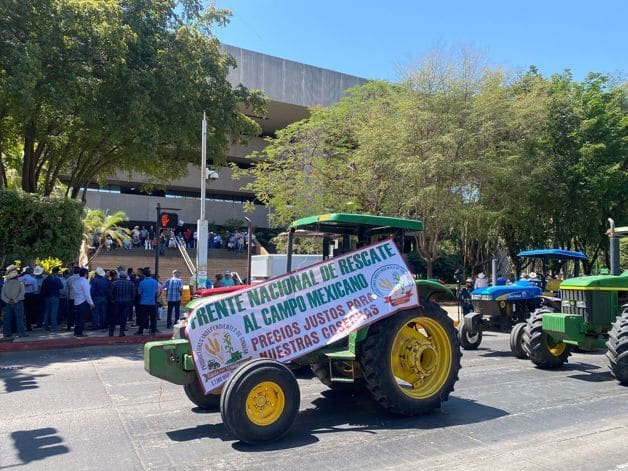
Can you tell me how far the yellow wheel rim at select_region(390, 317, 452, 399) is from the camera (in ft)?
21.9

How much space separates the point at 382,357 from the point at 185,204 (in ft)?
126

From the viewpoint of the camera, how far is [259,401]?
545 centimetres

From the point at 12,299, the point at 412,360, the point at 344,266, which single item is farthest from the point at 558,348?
the point at 12,299

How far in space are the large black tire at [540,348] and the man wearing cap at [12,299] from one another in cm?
1136

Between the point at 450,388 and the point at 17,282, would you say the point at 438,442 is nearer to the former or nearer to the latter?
the point at 450,388

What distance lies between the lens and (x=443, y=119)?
65.3ft

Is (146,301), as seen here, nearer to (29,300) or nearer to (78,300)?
(78,300)

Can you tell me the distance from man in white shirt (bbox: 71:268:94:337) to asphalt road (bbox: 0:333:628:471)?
14.8 feet

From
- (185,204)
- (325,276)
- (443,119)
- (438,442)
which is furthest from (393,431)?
(185,204)

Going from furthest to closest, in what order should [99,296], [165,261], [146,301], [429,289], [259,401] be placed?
1. [165,261]
2. [99,296]
3. [146,301]
4. [429,289]
5. [259,401]

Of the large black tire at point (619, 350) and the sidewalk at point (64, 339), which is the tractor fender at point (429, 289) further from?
the sidewalk at point (64, 339)

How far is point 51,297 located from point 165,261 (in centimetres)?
1700

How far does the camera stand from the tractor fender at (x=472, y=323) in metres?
12.1

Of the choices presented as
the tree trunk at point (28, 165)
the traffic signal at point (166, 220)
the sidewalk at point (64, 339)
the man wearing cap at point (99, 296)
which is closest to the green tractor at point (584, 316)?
the sidewalk at point (64, 339)
